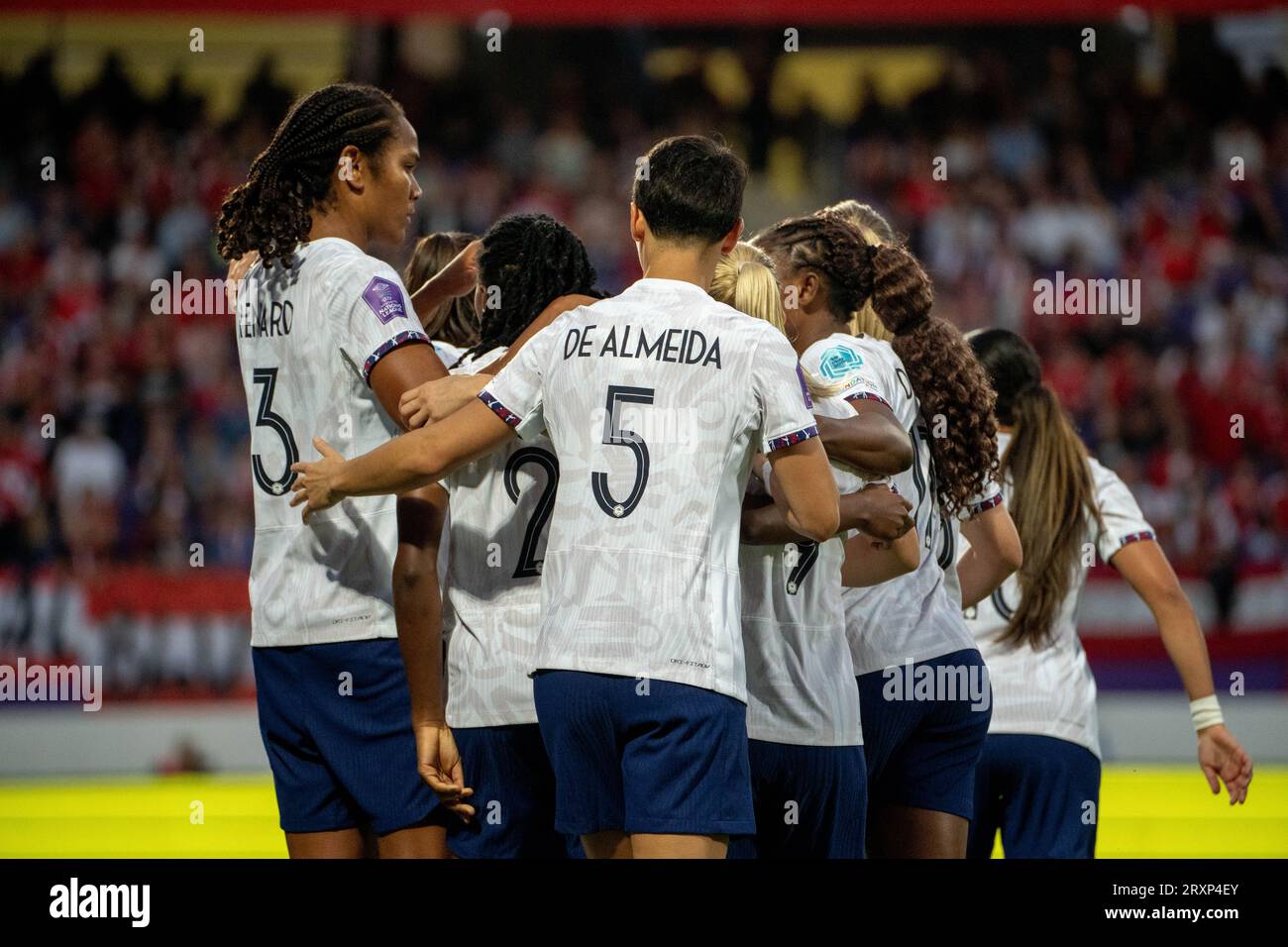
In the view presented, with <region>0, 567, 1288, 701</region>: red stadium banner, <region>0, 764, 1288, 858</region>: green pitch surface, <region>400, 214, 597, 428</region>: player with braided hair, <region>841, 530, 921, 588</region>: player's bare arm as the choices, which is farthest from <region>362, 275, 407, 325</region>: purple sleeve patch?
<region>0, 567, 1288, 701</region>: red stadium banner

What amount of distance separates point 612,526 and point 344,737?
845 mm

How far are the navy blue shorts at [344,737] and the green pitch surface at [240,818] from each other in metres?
3.38

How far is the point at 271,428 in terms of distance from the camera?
11.0ft

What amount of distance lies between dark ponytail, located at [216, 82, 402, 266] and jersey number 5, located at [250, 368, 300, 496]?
29 centimetres

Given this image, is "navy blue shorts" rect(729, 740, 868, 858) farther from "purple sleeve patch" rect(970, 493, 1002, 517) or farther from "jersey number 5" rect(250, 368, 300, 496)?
"jersey number 5" rect(250, 368, 300, 496)

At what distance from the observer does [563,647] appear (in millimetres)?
2885

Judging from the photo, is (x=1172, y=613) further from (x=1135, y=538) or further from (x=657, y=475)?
(x=657, y=475)

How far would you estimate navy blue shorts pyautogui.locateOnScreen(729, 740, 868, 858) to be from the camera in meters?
3.30

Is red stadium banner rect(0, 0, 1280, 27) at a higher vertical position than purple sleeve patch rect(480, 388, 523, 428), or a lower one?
higher

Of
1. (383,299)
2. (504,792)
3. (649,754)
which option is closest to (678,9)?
(383,299)

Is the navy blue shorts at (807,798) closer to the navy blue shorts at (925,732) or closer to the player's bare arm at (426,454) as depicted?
the navy blue shorts at (925,732)

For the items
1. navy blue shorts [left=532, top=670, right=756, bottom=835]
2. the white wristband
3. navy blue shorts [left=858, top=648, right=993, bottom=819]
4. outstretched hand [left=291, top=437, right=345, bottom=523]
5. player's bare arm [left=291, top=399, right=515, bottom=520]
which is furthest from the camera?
the white wristband

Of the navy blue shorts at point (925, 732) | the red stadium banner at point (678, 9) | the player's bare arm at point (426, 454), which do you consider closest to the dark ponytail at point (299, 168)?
the player's bare arm at point (426, 454)
